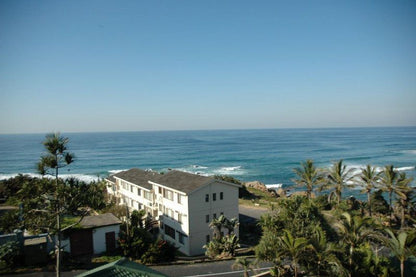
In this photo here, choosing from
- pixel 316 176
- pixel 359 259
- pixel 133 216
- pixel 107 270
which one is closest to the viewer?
pixel 107 270

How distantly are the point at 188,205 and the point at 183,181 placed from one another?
3836mm

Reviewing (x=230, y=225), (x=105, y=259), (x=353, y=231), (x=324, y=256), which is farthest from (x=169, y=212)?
(x=353, y=231)

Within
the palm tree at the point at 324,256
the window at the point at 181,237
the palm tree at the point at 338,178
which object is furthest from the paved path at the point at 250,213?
the palm tree at the point at 324,256

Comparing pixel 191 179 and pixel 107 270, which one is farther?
pixel 191 179

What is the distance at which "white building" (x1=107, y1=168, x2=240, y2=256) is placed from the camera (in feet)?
96.2

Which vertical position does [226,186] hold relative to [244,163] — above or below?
above

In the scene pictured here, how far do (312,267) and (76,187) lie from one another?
15216 mm

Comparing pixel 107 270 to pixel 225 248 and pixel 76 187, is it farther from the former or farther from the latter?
pixel 225 248

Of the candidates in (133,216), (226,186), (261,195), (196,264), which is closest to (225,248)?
(196,264)

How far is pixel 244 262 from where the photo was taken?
18906 millimetres

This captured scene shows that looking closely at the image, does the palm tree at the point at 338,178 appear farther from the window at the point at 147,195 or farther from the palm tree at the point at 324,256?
the window at the point at 147,195

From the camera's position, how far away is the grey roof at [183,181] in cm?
→ 3005

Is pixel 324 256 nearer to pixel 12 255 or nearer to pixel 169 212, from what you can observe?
pixel 169 212

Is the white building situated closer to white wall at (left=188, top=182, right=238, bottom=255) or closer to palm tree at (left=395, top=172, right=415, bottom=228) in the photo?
white wall at (left=188, top=182, right=238, bottom=255)
